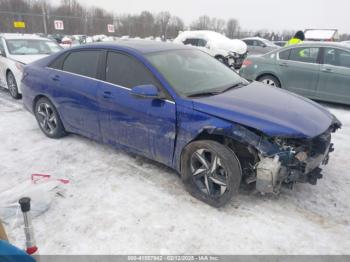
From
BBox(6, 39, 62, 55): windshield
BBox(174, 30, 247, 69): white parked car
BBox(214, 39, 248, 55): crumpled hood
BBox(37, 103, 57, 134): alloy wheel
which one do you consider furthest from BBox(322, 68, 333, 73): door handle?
BBox(214, 39, 248, 55): crumpled hood

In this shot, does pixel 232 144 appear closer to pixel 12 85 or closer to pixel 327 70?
pixel 327 70

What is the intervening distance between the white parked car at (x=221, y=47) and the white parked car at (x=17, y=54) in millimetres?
7552

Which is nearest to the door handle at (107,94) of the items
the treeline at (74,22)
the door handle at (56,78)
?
the door handle at (56,78)

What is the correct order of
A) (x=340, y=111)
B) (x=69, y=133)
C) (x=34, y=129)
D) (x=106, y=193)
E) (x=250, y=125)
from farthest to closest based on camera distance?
(x=340, y=111)
(x=34, y=129)
(x=69, y=133)
(x=106, y=193)
(x=250, y=125)

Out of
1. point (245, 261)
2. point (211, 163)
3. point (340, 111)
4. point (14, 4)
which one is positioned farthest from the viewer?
point (14, 4)

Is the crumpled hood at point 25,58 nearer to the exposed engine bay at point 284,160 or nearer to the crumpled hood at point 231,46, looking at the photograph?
the exposed engine bay at point 284,160

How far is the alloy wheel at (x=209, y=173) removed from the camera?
3010 mm

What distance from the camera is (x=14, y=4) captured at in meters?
40.2

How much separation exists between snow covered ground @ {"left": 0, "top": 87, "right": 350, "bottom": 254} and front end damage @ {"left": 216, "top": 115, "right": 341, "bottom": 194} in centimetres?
37

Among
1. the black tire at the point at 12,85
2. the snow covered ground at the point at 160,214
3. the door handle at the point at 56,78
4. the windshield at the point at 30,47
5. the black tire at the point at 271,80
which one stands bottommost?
the snow covered ground at the point at 160,214

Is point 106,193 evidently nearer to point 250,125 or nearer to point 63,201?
point 63,201

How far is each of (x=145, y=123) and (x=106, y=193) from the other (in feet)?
2.94

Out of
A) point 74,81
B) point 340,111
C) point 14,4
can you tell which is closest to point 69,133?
point 74,81

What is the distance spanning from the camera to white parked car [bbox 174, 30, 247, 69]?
13.9m
